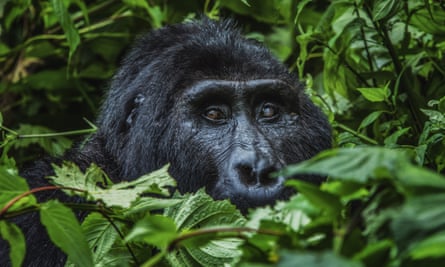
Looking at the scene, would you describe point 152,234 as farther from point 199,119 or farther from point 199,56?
point 199,56

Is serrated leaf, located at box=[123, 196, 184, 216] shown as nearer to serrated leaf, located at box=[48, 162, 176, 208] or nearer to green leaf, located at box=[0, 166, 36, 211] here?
serrated leaf, located at box=[48, 162, 176, 208]

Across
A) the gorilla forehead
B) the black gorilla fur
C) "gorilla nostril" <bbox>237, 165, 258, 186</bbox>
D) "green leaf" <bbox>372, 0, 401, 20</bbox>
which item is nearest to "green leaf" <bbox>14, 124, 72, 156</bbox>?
the black gorilla fur

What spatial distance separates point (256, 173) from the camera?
10.3 feet

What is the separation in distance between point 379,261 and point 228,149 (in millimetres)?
1983

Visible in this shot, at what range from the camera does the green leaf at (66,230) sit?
6.19 feet

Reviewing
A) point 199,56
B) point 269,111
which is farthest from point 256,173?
point 199,56

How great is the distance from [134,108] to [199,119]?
0.36 m

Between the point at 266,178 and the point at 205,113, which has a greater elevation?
the point at 205,113

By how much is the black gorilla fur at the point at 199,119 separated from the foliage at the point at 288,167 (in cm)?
17

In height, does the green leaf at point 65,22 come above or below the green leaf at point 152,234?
above

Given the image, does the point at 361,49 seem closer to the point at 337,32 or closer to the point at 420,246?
the point at 337,32

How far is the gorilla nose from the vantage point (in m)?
3.10

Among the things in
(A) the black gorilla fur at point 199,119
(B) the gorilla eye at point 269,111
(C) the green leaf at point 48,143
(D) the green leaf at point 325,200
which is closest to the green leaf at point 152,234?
(D) the green leaf at point 325,200

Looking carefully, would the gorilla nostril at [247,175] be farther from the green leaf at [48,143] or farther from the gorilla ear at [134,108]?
the green leaf at [48,143]
